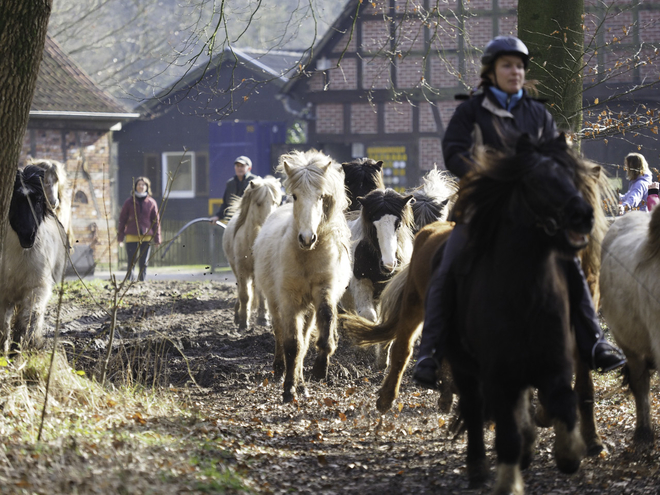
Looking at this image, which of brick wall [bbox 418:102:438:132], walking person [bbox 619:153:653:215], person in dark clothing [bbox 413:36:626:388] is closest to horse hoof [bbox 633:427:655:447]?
person in dark clothing [bbox 413:36:626:388]

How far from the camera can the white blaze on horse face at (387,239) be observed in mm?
8742

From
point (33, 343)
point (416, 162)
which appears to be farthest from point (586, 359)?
point (416, 162)

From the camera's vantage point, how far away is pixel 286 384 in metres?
7.80

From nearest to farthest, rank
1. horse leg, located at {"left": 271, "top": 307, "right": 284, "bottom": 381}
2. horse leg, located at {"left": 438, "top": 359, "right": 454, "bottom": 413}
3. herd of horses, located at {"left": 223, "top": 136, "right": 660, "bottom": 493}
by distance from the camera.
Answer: herd of horses, located at {"left": 223, "top": 136, "right": 660, "bottom": 493} → horse leg, located at {"left": 438, "top": 359, "right": 454, "bottom": 413} → horse leg, located at {"left": 271, "top": 307, "right": 284, "bottom": 381}

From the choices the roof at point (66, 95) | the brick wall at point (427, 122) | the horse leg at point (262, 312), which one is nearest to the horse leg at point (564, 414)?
the horse leg at point (262, 312)

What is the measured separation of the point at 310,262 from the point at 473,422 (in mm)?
3294

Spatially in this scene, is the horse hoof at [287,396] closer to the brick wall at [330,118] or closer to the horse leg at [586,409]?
the horse leg at [586,409]

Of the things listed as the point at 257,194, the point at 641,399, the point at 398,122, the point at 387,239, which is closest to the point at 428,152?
the point at 398,122

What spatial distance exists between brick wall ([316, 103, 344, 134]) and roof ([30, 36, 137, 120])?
6.78 m

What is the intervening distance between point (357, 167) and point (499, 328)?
6.56 meters

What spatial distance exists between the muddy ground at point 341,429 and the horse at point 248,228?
3.84ft

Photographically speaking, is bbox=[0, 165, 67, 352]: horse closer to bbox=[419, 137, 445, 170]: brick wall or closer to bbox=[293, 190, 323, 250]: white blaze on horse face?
bbox=[293, 190, 323, 250]: white blaze on horse face

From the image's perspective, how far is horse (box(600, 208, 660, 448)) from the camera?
17.7ft

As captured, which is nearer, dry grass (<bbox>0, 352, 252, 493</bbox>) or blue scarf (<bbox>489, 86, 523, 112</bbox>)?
dry grass (<bbox>0, 352, 252, 493</bbox>)
